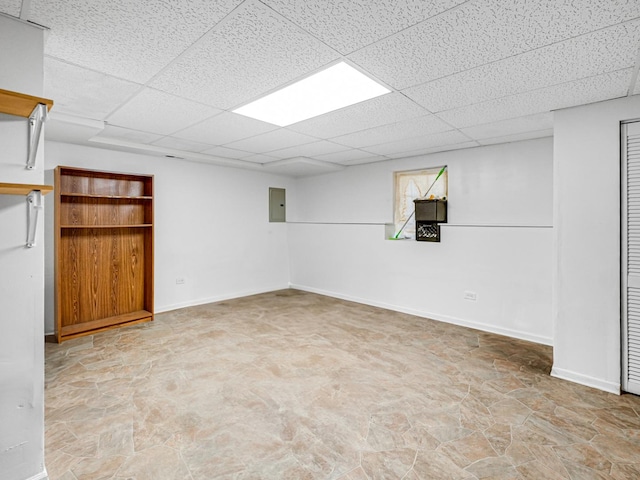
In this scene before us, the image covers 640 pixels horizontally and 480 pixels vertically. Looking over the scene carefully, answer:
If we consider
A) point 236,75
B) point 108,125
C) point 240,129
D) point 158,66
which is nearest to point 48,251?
point 108,125

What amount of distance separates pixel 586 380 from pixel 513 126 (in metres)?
2.53

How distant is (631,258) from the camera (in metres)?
2.66

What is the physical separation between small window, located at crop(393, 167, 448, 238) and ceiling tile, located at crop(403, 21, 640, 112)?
6.94ft

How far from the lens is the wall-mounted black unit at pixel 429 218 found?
4.61 m

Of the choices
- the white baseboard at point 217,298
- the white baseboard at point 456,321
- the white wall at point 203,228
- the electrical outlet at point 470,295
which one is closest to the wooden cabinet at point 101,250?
the white wall at point 203,228

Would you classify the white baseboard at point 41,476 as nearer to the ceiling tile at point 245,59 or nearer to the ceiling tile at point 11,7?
the ceiling tile at point 11,7

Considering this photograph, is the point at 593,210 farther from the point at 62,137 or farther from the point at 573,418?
the point at 62,137

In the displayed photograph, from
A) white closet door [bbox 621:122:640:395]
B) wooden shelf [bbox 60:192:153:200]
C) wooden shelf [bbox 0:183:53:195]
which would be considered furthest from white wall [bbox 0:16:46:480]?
white closet door [bbox 621:122:640:395]

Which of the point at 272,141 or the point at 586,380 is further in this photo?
the point at 272,141

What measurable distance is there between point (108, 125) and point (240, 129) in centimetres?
142

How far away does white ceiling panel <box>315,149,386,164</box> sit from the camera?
4.75 m

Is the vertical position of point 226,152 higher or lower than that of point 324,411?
higher

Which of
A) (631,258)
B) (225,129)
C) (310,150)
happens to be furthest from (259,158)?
(631,258)

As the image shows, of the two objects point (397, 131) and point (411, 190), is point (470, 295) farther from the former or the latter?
point (397, 131)
